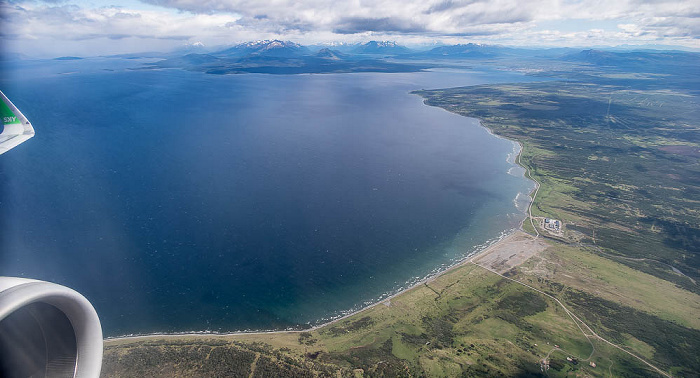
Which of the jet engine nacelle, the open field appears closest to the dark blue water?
the open field

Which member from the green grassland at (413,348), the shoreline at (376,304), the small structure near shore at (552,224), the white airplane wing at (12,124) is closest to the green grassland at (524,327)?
the green grassland at (413,348)

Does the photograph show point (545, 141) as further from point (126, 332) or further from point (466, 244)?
point (126, 332)

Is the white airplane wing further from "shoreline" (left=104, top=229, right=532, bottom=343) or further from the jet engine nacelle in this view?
"shoreline" (left=104, top=229, right=532, bottom=343)

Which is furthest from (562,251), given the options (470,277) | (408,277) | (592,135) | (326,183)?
(592,135)

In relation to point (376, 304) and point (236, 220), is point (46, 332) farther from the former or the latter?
point (236, 220)

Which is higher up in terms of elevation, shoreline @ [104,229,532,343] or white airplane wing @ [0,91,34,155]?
white airplane wing @ [0,91,34,155]

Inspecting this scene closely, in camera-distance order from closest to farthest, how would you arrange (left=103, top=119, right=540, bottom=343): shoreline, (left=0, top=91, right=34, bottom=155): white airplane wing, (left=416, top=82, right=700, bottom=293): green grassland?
(left=0, top=91, right=34, bottom=155): white airplane wing
(left=103, top=119, right=540, bottom=343): shoreline
(left=416, top=82, right=700, bottom=293): green grassland
